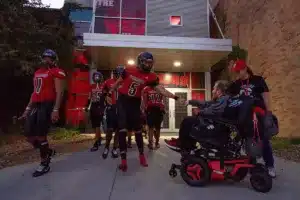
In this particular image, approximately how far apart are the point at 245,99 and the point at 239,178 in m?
1.03

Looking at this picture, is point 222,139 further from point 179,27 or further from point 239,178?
point 179,27

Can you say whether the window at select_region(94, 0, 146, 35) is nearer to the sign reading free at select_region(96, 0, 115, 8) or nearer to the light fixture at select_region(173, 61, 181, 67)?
the sign reading free at select_region(96, 0, 115, 8)

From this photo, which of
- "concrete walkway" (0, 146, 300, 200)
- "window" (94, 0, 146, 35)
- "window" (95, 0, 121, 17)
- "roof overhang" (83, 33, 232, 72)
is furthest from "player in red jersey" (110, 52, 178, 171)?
"window" (95, 0, 121, 17)

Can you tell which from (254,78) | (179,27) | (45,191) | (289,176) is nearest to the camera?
(45,191)

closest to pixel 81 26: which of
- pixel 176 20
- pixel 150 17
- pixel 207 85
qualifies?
pixel 150 17

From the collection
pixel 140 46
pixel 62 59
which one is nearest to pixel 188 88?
pixel 140 46


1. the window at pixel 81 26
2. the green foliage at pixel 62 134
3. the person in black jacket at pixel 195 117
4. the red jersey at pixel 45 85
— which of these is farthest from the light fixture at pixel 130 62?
the person in black jacket at pixel 195 117

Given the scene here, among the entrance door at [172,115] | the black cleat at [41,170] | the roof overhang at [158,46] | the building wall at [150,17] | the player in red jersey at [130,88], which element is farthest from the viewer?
the entrance door at [172,115]

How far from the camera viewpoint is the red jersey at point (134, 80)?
4879 millimetres

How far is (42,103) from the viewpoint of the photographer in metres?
4.85

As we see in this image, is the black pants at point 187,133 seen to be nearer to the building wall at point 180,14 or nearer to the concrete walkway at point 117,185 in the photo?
the concrete walkway at point 117,185

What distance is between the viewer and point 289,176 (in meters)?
4.77

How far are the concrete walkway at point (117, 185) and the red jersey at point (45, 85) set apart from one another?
119cm

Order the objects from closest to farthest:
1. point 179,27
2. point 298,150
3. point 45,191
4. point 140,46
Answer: point 45,191
point 298,150
point 140,46
point 179,27
